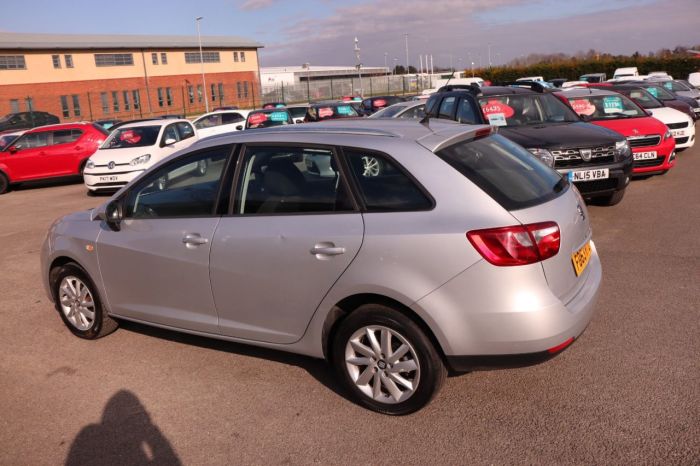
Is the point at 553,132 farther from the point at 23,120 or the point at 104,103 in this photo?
the point at 104,103

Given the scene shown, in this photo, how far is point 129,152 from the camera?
1352 centimetres

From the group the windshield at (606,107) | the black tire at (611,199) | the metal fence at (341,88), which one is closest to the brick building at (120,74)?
the metal fence at (341,88)

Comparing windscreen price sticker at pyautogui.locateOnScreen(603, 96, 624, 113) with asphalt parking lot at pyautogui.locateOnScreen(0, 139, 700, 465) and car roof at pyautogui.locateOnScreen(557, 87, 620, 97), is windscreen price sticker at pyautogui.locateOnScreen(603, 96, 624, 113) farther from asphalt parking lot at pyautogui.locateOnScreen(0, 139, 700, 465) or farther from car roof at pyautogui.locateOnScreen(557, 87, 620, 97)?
asphalt parking lot at pyautogui.locateOnScreen(0, 139, 700, 465)

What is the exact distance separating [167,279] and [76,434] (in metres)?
1.12

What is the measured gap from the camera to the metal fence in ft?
181

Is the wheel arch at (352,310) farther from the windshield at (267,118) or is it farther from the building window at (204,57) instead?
the building window at (204,57)

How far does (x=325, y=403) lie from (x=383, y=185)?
140 centimetres

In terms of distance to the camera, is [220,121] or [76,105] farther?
[76,105]

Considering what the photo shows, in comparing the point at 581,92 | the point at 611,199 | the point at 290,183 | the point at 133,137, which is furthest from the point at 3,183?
the point at 290,183

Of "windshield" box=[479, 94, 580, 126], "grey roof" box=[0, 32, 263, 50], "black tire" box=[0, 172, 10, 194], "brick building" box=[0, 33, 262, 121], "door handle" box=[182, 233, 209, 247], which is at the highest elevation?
"grey roof" box=[0, 32, 263, 50]

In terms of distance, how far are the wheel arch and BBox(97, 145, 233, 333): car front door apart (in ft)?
2.82

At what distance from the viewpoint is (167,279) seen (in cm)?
425

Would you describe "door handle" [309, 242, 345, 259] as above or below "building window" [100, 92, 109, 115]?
below

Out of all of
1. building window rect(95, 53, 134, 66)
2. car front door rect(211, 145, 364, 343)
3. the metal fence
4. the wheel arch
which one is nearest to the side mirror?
car front door rect(211, 145, 364, 343)
